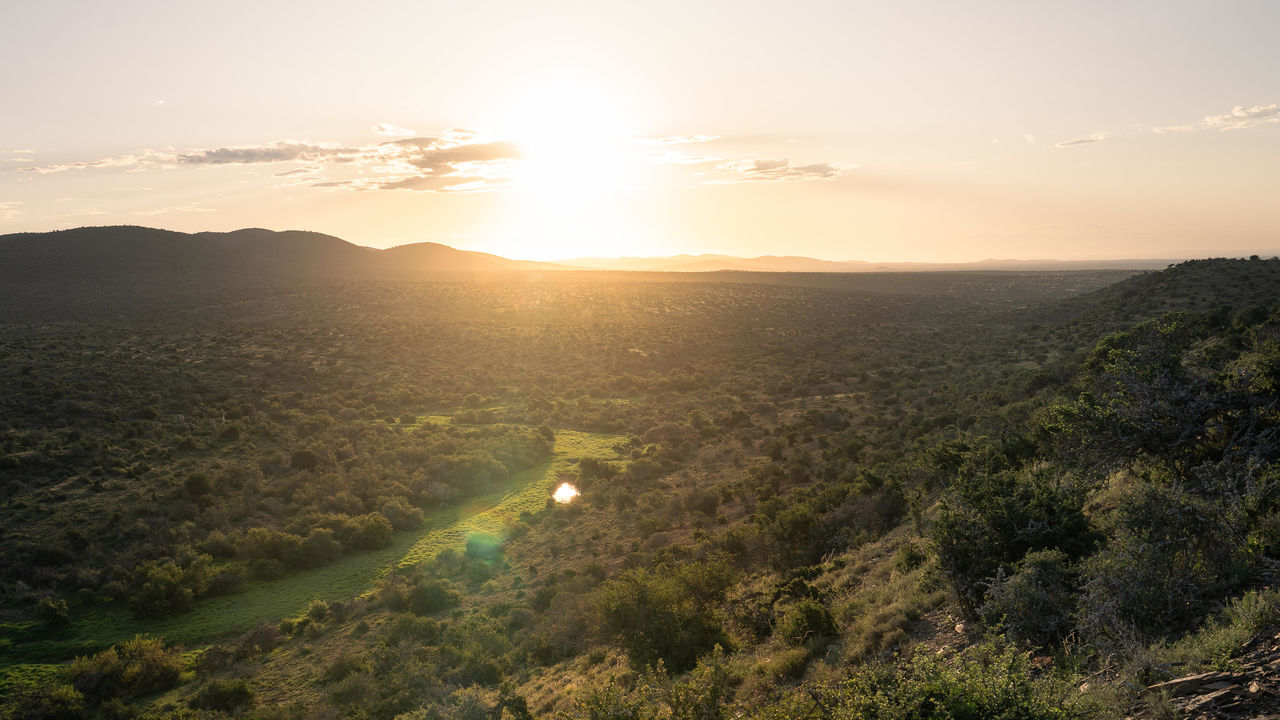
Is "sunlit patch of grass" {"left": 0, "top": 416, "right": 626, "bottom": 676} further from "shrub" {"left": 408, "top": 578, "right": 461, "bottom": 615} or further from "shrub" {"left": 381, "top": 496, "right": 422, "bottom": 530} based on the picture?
"shrub" {"left": 408, "top": 578, "right": 461, "bottom": 615}

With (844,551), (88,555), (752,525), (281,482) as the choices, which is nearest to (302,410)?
(281,482)

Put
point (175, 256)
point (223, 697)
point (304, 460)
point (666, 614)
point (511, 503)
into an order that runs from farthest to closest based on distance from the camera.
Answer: point (175, 256) → point (304, 460) → point (511, 503) → point (223, 697) → point (666, 614)

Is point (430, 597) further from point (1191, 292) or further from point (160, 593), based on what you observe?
point (1191, 292)

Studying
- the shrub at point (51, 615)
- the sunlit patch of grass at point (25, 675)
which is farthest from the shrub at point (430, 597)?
the shrub at point (51, 615)

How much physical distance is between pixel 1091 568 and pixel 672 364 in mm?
50201

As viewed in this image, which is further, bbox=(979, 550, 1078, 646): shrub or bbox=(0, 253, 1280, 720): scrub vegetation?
bbox=(979, 550, 1078, 646): shrub

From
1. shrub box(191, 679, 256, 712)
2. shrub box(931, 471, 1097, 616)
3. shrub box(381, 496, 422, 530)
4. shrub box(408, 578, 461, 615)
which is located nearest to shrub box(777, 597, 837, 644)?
shrub box(931, 471, 1097, 616)

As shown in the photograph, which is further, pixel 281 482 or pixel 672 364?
pixel 672 364

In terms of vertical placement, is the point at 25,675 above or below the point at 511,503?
below

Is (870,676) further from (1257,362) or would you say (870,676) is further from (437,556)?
(437,556)

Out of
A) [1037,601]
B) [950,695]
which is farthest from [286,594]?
[1037,601]

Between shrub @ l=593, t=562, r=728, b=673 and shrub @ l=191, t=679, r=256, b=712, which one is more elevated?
shrub @ l=593, t=562, r=728, b=673

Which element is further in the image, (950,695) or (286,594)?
(286,594)

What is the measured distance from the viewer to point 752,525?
22.5 m
